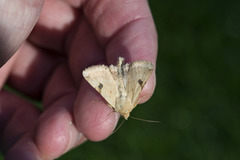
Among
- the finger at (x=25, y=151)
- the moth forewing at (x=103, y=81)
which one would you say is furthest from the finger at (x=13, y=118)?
the moth forewing at (x=103, y=81)

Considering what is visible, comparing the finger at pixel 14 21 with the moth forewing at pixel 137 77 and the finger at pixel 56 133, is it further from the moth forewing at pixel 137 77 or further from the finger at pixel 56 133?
the moth forewing at pixel 137 77

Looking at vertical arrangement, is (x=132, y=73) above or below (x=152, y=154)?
above

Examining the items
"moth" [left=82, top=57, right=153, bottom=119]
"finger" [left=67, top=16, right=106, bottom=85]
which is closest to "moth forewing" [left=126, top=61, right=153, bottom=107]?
"moth" [left=82, top=57, right=153, bottom=119]

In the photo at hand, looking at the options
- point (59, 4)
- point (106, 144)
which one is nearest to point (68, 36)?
point (59, 4)

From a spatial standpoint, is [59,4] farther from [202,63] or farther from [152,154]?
[202,63]

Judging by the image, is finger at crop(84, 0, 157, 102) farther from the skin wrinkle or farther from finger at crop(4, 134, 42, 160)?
finger at crop(4, 134, 42, 160)

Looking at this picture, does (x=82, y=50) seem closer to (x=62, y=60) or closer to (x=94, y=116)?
(x=62, y=60)

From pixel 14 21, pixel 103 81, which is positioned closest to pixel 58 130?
pixel 103 81
